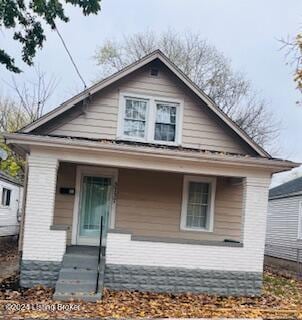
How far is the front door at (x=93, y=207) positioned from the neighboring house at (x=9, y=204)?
28.8ft

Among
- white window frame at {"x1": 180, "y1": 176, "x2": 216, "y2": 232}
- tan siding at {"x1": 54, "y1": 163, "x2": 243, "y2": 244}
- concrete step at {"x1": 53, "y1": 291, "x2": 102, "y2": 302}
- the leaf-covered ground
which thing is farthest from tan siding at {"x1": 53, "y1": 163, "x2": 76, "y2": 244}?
white window frame at {"x1": 180, "y1": 176, "x2": 216, "y2": 232}

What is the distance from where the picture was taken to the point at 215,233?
40.3 ft

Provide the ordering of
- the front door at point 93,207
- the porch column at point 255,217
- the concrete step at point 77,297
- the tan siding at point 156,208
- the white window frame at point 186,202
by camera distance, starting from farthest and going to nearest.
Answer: the white window frame at point 186,202 < the tan siding at point 156,208 < the front door at point 93,207 < the porch column at point 255,217 < the concrete step at point 77,297

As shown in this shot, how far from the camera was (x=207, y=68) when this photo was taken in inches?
1356

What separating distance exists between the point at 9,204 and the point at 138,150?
1405 centimetres

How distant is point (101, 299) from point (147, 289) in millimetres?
1485

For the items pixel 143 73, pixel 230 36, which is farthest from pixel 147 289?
pixel 230 36

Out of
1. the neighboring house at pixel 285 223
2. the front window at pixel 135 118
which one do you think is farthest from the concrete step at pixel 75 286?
the neighboring house at pixel 285 223

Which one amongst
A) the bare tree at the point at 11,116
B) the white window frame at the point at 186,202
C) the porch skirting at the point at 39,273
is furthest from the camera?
the bare tree at the point at 11,116

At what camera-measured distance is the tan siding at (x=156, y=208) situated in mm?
12047

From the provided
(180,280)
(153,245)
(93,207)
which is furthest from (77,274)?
(93,207)

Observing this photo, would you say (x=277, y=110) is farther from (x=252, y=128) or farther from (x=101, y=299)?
(x=101, y=299)

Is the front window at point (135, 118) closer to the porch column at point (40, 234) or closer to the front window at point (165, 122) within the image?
the front window at point (165, 122)

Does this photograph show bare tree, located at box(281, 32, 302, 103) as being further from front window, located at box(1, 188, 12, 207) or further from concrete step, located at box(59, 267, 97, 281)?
front window, located at box(1, 188, 12, 207)
